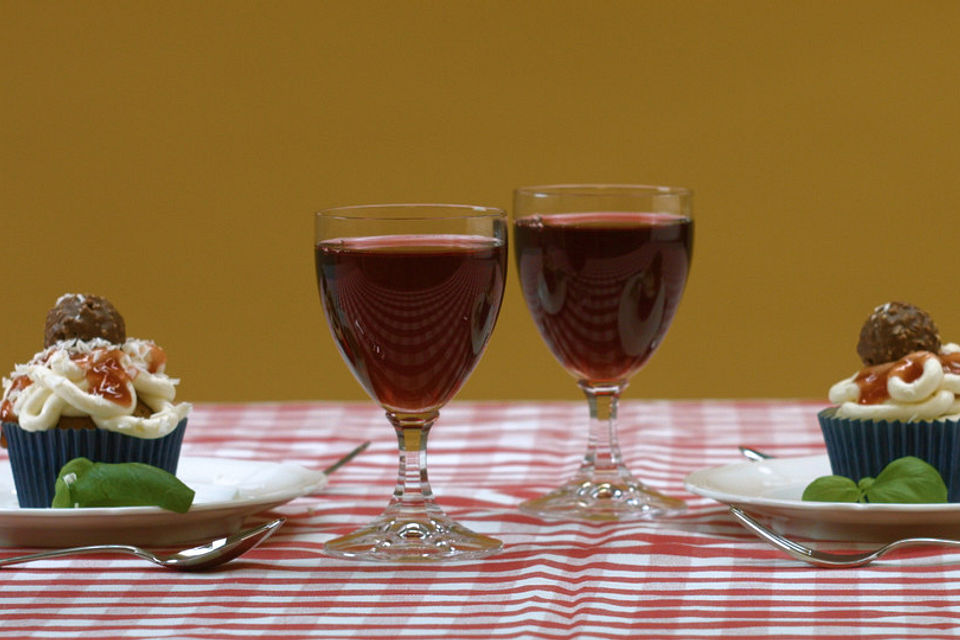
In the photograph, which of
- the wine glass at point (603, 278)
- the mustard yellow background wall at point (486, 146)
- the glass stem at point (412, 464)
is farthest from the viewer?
the mustard yellow background wall at point (486, 146)

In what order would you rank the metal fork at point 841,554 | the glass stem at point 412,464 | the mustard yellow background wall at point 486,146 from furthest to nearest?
the mustard yellow background wall at point 486,146 < the glass stem at point 412,464 < the metal fork at point 841,554

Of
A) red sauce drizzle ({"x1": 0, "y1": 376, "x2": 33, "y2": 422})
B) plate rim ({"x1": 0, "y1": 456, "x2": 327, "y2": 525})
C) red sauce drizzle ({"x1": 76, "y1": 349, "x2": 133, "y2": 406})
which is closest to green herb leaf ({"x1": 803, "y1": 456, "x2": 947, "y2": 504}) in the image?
plate rim ({"x1": 0, "y1": 456, "x2": 327, "y2": 525})

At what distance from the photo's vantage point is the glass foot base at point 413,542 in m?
1.67

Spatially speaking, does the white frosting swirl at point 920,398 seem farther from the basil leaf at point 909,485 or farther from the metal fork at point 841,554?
the metal fork at point 841,554

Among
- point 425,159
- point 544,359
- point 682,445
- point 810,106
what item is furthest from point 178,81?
point 682,445

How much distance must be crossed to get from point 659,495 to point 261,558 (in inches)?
23.5

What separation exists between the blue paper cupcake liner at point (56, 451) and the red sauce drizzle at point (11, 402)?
1 centimetres

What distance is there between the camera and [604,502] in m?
1.99

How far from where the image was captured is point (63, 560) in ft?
5.40

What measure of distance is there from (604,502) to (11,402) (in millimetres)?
758

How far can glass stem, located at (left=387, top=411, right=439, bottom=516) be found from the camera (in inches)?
70.0

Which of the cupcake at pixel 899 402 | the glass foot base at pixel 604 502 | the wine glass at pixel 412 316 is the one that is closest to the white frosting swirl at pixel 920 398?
the cupcake at pixel 899 402

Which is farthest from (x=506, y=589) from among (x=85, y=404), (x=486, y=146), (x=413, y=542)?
(x=486, y=146)

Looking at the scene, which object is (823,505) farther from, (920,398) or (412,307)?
(412,307)
